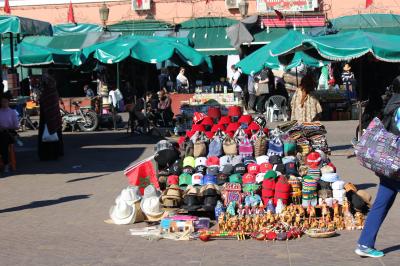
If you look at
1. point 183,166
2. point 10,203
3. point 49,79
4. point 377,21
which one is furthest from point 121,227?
point 377,21

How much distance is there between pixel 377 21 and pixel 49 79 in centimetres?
1880

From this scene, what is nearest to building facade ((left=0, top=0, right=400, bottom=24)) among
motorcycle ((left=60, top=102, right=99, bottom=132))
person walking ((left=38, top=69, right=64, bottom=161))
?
motorcycle ((left=60, top=102, right=99, bottom=132))

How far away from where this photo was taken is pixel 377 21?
102 ft

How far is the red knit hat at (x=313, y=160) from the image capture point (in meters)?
A: 9.98

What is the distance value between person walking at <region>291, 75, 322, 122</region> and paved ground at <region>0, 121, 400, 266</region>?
3.53 feet

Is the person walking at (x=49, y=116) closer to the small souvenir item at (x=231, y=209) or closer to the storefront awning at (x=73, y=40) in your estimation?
the small souvenir item at (x=231, y=209)

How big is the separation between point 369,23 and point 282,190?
23134 millimetres

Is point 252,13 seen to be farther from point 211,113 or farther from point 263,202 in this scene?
point 263,202

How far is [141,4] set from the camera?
110 feet

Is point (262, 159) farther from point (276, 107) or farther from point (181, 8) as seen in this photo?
point (181, 8)

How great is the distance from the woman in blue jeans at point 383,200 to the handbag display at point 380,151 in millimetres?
121

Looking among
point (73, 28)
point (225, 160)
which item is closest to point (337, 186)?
point (225, 160)

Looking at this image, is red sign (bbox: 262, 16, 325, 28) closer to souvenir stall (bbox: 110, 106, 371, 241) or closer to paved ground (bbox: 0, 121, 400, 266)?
paved ground (bbox: 0, 121, 400, 266)

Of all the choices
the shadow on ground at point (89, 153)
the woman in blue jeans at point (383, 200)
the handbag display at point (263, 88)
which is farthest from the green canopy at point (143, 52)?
the woman in blue jeans at point (383, 200)
